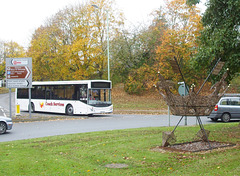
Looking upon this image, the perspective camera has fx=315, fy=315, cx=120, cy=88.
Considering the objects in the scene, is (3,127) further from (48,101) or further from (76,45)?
(76,45)

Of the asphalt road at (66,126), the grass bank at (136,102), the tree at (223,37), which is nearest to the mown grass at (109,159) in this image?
the tree at (223,37)

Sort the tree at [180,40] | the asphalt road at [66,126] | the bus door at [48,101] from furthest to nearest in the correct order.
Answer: the tree at [180,40]
the bus door at [48,101]
the asphalt road at [66,126]

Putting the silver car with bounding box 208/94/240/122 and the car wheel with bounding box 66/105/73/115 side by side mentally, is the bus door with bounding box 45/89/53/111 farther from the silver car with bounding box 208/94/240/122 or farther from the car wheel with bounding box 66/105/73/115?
the silver car with bounding box 208/94/240/122

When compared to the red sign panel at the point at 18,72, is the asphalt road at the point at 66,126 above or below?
below

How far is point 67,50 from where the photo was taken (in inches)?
1481

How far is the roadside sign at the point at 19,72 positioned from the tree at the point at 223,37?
46.6 feet

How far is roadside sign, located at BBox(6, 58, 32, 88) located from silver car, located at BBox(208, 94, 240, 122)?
44.4ft

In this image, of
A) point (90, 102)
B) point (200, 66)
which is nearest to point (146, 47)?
point (90, 102)

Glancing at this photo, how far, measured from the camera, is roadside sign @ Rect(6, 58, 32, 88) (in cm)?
2344

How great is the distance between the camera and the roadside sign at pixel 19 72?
23.4 metres

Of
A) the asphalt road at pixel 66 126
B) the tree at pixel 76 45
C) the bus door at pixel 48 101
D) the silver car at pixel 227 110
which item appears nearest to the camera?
the asphalt road at pixel 66 126

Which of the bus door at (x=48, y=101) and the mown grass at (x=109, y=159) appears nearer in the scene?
the mown grass at (x=109, y=159)

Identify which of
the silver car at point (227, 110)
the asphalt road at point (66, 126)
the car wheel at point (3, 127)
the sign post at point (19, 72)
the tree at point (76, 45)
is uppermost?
→ the tree at point (76, 45)

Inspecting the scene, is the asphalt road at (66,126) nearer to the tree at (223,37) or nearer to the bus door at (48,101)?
the tree at (223,37)
